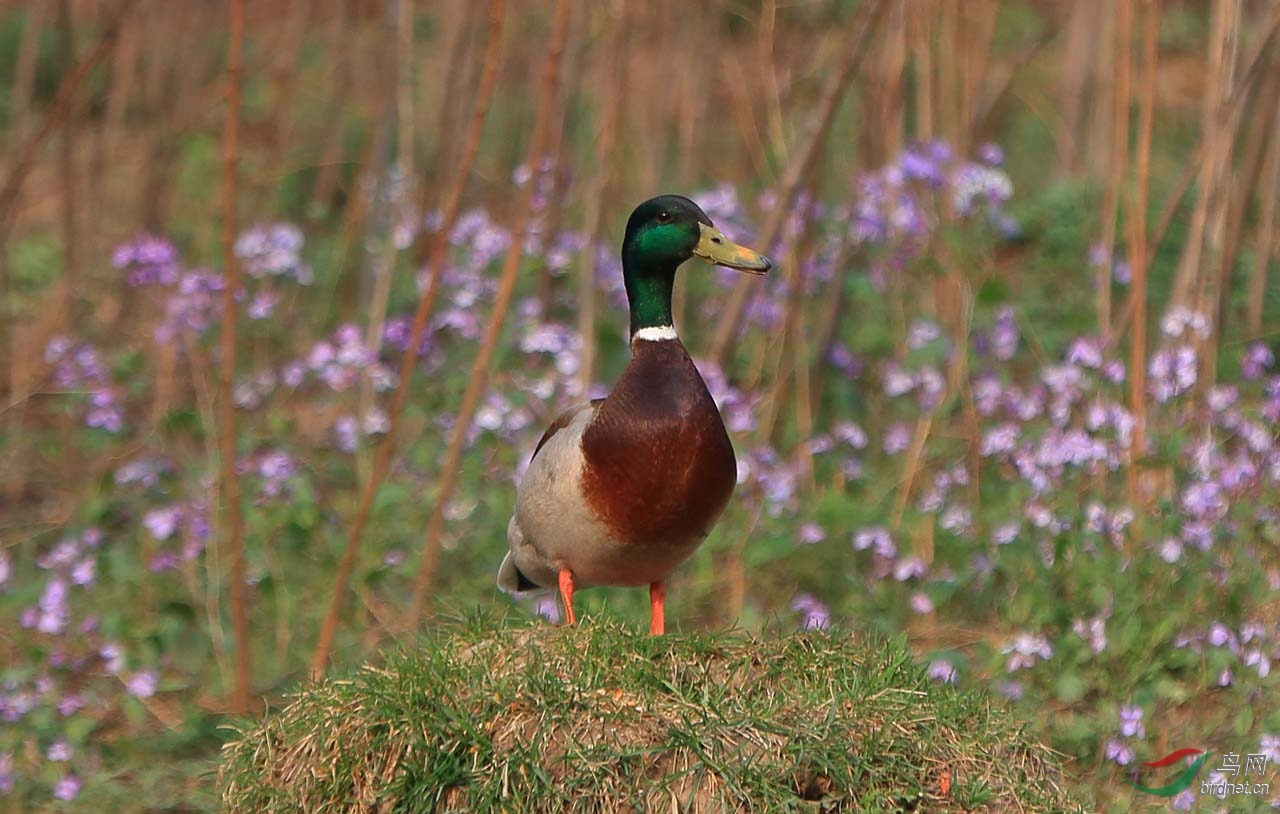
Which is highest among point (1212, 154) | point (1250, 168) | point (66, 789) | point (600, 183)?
point (1212, 154)

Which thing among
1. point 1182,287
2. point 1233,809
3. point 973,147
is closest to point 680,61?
point 973,147

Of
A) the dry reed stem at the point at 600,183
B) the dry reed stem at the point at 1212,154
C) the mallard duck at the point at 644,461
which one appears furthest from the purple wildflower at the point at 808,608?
the dry reed stem at the point at 1212,154

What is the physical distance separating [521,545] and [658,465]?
1.71 ft

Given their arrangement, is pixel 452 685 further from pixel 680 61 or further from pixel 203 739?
pixel 680 61

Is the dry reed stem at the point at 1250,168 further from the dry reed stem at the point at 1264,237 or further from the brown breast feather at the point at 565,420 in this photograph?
the brown breast feather at the point at 565,420

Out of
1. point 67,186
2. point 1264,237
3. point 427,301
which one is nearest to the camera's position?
point 427,301

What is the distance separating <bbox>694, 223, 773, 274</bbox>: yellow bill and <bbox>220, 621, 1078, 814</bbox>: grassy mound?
89 cm

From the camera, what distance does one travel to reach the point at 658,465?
12.0 feet

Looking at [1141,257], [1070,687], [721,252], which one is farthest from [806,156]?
[1070,687]

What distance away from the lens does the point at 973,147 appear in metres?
6.30

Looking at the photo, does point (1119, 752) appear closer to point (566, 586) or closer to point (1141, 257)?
point (566, 586)

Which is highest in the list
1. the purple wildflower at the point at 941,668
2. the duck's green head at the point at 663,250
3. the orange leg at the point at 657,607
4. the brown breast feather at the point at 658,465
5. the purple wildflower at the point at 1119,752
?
the duck's green head at the point at 663,250

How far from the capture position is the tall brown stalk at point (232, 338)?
12.7 feet

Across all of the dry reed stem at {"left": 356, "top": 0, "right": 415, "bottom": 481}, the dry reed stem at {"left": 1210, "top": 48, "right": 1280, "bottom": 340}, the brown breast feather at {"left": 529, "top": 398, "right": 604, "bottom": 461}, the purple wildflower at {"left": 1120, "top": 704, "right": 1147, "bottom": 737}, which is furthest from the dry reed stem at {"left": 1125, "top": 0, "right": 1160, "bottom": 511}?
the dry reed stem at {"left": 356, "top": 0, "right": 415, "bottom": 481}
